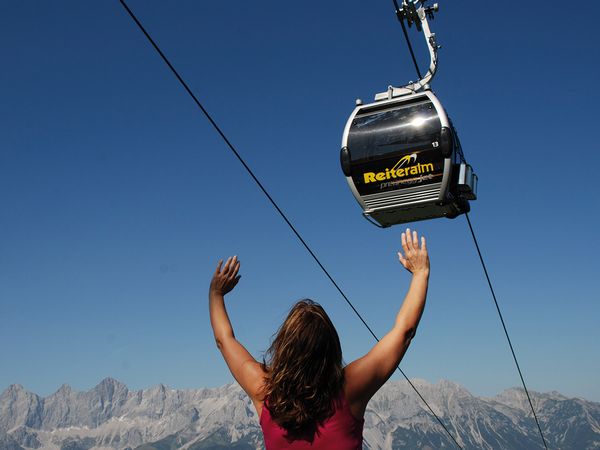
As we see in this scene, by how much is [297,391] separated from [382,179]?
6767mm

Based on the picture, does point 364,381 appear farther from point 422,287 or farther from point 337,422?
point 422,287

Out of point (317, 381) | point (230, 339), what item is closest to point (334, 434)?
point (317, 381)

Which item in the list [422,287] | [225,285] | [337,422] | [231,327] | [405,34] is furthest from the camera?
[405,34]

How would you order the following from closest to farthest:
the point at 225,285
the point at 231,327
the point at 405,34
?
the point at 231,327 → the point at 225,285 → the point at 405,34

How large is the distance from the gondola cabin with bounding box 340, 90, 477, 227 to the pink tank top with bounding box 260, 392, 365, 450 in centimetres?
660

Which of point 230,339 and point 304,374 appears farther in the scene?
point 230,339

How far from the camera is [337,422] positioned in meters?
3.09

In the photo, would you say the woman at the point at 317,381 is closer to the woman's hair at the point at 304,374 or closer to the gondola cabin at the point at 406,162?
the woman's hair at the point at 304,374

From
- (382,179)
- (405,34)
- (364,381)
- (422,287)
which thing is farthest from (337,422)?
(405,34)

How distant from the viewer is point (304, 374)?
3.18 metres

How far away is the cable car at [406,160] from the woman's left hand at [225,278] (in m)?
5.68

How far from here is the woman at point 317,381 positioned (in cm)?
311

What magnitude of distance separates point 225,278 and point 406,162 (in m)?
5.81

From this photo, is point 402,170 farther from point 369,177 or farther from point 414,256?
point 414,256
